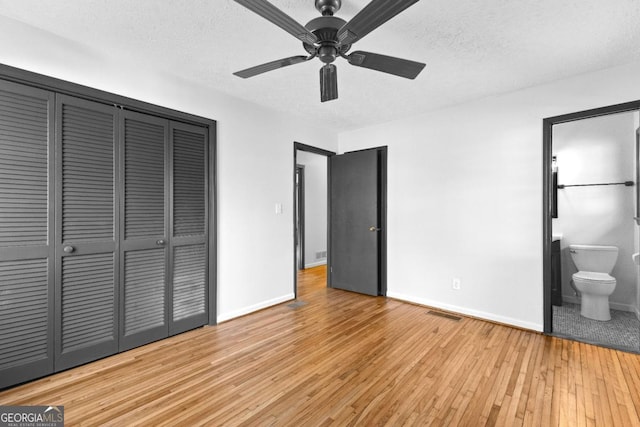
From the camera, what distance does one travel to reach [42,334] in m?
2.09

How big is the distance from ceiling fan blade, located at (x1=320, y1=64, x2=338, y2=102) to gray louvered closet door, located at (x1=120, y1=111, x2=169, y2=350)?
1618 mm

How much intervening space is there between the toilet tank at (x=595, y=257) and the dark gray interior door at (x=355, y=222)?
2309mm

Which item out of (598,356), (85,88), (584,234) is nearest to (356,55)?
(85,88)

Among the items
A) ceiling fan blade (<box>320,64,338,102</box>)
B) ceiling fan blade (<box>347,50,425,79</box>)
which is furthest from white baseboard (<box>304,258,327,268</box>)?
ceiling fan blade (<box>347,50,425,79</box>)

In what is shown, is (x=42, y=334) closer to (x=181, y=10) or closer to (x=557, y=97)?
(x=181, y=10)

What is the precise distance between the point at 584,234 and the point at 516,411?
3.01 metres

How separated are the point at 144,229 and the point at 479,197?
3.36 metres

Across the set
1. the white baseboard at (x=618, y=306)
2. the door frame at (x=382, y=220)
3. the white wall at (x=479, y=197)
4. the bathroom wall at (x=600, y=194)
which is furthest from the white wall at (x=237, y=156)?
the white baseboard at (x=618, y=306)

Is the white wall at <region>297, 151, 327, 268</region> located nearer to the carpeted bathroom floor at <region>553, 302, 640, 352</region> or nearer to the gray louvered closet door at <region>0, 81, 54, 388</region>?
the carpeted bathroom floor at <region>553, 302, 640, 352</region>

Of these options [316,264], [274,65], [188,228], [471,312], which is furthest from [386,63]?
[316,264]

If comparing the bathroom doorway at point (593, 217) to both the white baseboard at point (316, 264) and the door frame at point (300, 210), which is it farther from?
the white baseboard at point (316, 264)

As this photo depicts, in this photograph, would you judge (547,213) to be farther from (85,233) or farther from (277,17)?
(85,233)

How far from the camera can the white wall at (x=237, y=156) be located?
220 centimetres

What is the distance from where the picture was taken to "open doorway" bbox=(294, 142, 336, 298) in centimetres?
586
